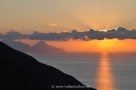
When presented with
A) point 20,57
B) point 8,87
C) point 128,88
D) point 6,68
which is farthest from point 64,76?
point 128,88

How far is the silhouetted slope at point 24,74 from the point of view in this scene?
8869 centimetres

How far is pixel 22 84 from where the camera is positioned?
3521 inches

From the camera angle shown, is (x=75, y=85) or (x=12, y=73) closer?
(x=12, y=73)

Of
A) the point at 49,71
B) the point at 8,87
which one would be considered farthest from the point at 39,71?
the point at 8,87

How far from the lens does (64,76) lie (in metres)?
112

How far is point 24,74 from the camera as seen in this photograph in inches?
3814

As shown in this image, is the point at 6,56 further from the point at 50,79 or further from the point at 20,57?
the point at 50,79

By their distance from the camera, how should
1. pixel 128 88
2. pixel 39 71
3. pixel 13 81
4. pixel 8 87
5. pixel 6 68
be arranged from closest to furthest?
pixel 8 87 < pixel 13 81 < pixel 6 68 < pixel 39 71 < pixel 128 88

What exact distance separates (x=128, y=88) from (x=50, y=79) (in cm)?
7392

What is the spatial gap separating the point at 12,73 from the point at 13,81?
18.7 ft

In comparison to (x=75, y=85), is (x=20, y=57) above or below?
above

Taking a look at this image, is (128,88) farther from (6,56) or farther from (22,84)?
(22,84)

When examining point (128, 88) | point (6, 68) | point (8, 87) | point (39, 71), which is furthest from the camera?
point (128, 88)

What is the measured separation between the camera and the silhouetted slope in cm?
8869
